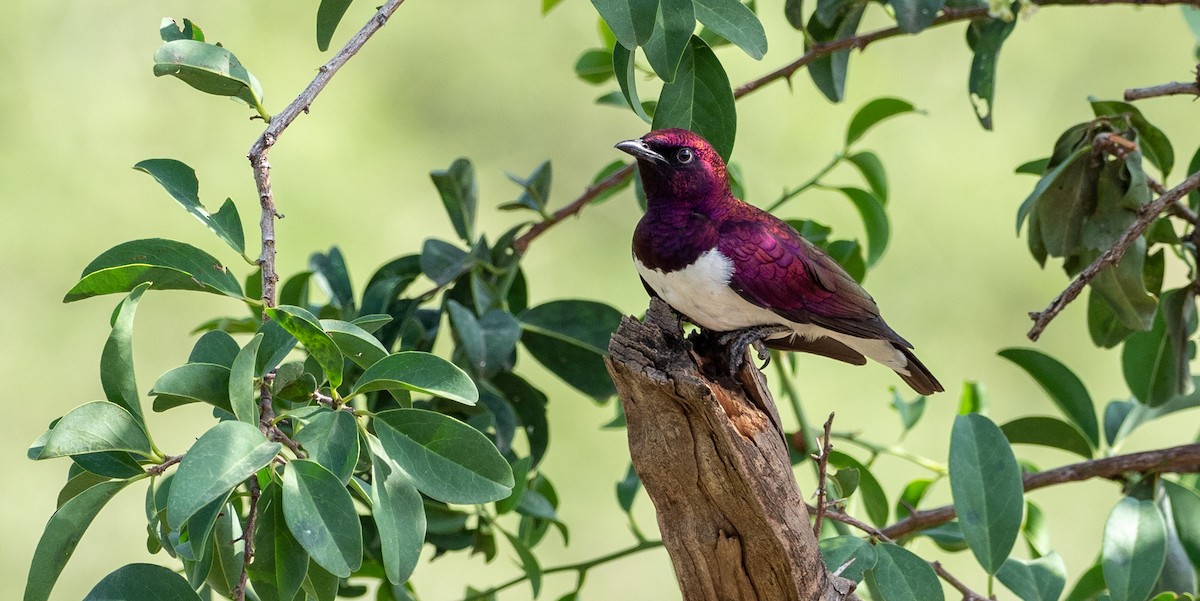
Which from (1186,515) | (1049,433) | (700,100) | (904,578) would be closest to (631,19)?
(700,100)

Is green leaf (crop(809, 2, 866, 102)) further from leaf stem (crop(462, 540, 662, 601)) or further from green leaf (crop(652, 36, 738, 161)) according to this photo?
leaf stem (crop(462, 540, 662, 601))

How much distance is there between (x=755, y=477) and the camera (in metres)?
1.51

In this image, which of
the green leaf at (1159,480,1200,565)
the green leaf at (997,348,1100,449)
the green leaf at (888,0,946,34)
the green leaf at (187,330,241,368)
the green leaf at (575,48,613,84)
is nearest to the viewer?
the green leaf at (187,330,241,368)

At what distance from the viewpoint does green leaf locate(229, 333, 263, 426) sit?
1251 mm

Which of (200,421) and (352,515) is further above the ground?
(200,421)

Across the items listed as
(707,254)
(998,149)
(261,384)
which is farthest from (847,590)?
(998,149)

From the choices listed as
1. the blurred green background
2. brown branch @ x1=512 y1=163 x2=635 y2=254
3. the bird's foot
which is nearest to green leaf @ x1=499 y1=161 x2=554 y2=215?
brown branch @ x1=512 y1=163 x2=635 y2=254

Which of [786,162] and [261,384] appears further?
[786,162]

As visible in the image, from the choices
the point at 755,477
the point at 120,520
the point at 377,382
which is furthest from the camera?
the point at 120,520

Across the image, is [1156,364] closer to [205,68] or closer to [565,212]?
[565,212]

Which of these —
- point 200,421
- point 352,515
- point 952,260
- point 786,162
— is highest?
point 786,162

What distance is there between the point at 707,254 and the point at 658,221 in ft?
0.43

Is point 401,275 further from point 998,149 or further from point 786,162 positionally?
point 998,149

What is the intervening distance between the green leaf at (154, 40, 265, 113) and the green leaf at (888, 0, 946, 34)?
111cm
